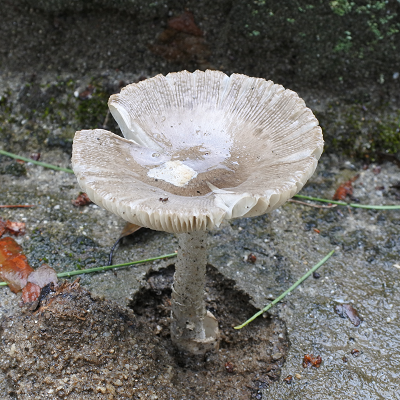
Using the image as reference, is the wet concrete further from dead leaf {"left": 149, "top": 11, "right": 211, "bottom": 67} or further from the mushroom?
dead leaf {"left": 149, "top": 11, "right": 211, "bottom": 67}

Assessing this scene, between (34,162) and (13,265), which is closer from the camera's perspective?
(13,265)

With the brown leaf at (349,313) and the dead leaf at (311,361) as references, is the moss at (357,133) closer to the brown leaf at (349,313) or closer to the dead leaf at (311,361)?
the brown leaf at (349,313)

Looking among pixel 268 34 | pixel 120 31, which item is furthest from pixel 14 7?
pixel 268 34

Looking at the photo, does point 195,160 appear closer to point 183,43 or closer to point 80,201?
point 80,201

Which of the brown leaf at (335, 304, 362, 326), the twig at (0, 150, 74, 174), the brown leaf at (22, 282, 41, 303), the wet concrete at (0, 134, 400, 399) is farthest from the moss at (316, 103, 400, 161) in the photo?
the brown leaf at (22, 282, 41, 303)

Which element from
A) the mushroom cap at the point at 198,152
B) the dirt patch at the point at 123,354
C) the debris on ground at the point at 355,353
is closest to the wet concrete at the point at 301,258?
the debris on ground at the point at 355,353

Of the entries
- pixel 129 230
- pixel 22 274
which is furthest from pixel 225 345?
pixel 22 274
